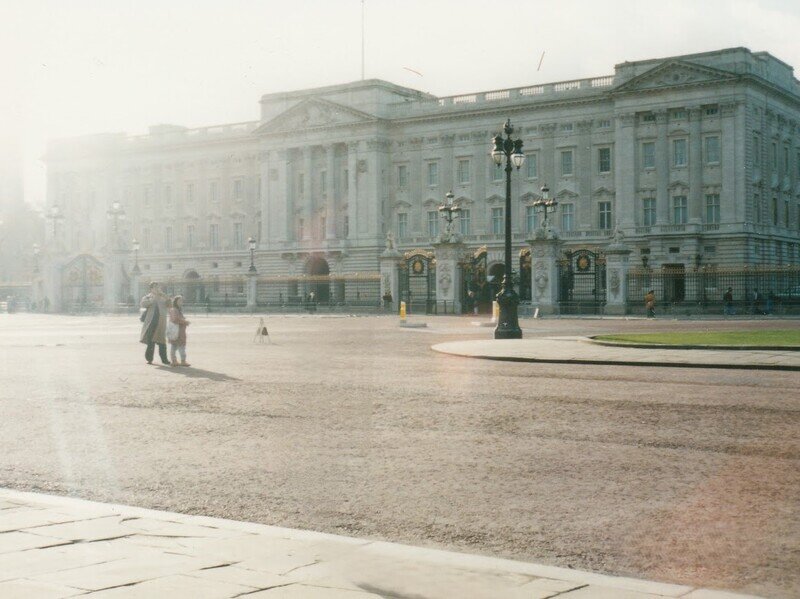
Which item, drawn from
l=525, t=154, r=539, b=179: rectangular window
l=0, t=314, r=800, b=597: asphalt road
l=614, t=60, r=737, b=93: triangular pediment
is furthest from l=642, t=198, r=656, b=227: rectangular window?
l=0, t=314, r=800, b=597: asphalt road

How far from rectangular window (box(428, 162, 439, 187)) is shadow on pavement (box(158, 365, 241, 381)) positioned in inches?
2728

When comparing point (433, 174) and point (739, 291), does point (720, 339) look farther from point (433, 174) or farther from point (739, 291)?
point (433, 174)

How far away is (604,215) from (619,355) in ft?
197

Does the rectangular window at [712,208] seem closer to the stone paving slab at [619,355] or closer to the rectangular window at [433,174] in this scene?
the rectangular window at [433,174]

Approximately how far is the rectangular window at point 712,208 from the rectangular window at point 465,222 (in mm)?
20613

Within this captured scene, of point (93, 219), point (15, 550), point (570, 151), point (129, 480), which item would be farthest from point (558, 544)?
point (93, 219)

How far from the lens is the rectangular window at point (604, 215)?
80.2m

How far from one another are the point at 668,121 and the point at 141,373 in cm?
6297

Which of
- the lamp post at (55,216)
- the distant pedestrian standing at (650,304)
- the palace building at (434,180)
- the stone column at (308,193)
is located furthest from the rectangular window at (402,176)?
the distant pedestrian standing at (650,304)

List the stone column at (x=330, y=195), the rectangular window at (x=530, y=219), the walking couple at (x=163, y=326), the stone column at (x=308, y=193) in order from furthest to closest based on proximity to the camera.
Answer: the stone column at (x=308, y=193) < the stone column at (x=330, y=195) < the rectangular window at (x=530, y=219) < the walking couple at (x=163, y=326)

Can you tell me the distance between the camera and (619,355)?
72.1ft

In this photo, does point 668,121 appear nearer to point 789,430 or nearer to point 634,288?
point 634,288

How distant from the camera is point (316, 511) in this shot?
7664 mm

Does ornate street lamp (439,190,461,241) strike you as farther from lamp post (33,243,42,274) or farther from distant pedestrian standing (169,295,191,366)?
lamp post (33,243,42,274)
